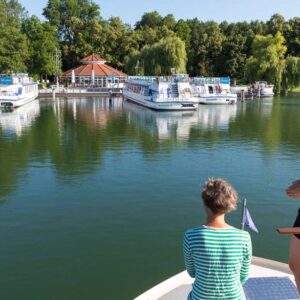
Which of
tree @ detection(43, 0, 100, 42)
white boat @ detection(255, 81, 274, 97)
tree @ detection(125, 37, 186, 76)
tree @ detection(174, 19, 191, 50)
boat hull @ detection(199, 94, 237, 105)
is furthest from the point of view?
tree @ detection(43, 0, 100, 42)

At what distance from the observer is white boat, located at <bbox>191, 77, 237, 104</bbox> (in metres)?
49.8

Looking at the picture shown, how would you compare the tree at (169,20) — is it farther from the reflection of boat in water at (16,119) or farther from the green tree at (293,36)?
the reflection of boat in water at (16,119)

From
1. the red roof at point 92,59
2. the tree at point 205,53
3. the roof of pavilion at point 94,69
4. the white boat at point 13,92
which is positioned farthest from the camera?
the tree at point 205,53

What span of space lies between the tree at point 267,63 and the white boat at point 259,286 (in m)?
62.3

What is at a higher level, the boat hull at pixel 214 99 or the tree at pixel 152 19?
the tree at pixel 152 19

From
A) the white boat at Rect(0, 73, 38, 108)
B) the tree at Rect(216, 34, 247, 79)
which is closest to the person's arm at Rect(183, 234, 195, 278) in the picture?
the white boat at Rect(0, 73, 38, 108)

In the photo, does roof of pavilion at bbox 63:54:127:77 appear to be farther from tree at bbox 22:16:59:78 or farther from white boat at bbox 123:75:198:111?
white boat at bbox 123:75:198:111

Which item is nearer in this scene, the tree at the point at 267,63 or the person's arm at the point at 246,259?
the person's arm at the point at 246,259

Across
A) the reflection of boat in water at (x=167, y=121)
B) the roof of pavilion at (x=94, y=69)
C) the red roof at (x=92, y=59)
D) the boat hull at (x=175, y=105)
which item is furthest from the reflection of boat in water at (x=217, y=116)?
the red roof at (x=92, y=59)

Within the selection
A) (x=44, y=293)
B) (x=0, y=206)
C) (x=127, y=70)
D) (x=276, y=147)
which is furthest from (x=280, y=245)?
(x=127, y=70)

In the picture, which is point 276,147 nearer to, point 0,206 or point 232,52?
point 0,206

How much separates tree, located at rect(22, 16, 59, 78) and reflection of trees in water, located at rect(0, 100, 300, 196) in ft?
117

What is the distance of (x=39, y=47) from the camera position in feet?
237

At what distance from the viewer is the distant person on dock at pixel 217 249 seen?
345cm
